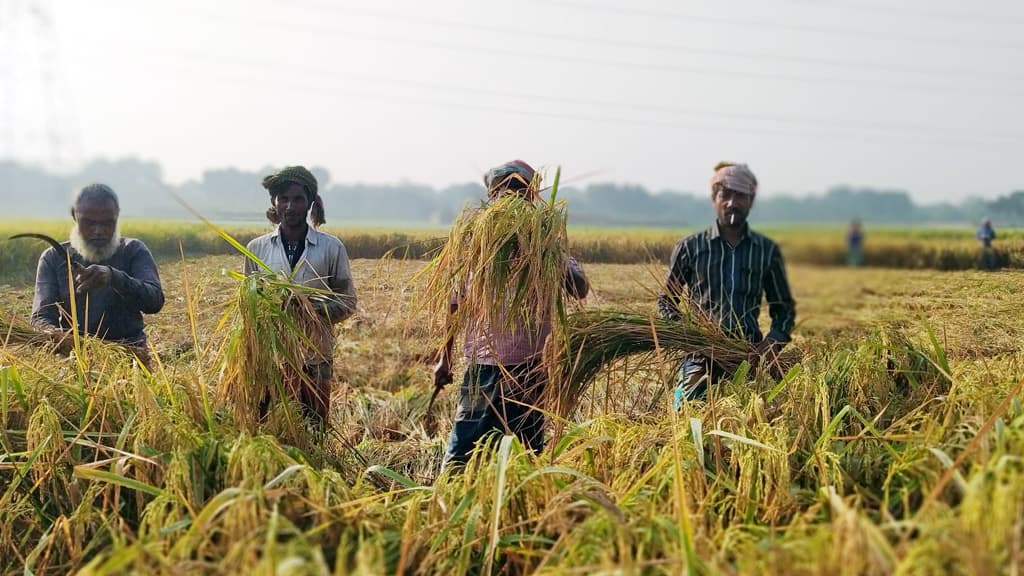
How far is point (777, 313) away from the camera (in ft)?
11.3

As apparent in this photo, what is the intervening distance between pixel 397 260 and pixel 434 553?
163cm

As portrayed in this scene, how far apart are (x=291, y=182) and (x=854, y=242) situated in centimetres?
332

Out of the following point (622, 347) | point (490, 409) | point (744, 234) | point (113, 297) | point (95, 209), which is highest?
point (95, 209)

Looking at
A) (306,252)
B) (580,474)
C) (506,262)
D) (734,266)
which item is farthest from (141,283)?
(734,266)

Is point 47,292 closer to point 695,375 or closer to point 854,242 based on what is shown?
point 695,375

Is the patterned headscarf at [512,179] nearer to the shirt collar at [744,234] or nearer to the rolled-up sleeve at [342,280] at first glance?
the rolled-up sleeve at [342,280]

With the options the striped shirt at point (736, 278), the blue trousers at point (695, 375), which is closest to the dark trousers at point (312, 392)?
the blue trousers at point (695, 375)

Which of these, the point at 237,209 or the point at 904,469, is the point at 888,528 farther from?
the point at 237,209

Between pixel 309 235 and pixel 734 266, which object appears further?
pixel 734 266

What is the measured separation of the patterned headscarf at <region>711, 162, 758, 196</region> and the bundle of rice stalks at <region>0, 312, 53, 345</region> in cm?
289

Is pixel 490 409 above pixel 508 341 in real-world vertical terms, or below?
below

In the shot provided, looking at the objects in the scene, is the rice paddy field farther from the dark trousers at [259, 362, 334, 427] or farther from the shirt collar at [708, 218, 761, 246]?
the shirt collar at [708, 218, 761, 246]

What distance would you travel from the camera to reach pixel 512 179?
112 inches

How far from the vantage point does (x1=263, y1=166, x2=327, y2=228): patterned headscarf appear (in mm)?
3072
